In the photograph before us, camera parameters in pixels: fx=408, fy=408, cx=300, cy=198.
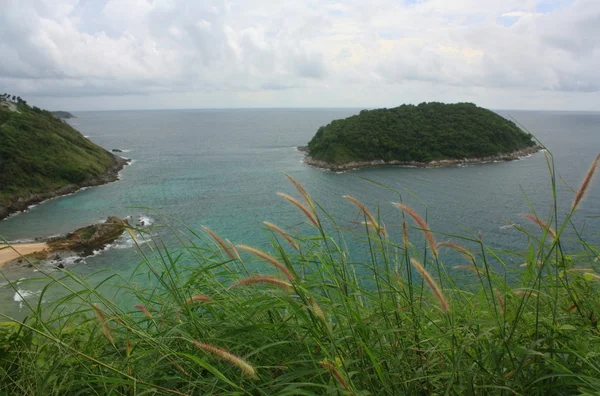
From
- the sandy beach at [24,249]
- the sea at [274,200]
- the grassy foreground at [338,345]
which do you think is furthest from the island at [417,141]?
the grassy foreground at [338,345]

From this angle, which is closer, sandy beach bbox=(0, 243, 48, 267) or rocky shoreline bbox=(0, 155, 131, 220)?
sandy beach bbox=(0, 243, 48, 267)

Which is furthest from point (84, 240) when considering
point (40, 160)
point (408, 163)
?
point (408, 163)

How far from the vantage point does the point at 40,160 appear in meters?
50.8

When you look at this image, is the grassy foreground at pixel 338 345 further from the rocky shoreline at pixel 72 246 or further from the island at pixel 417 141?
the island at pixel 417 141

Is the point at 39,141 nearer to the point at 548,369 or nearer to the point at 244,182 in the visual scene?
the point at 244,182

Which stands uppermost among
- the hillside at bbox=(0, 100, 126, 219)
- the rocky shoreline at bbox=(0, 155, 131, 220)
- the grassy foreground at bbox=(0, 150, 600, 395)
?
the grassy foreground at bbox=(0, 150, 600, 395)

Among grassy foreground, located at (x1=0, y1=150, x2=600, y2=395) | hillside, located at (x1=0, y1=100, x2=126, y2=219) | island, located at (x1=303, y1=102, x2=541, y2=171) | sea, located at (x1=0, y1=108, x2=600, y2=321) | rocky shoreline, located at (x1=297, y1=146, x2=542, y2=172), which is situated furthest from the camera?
island, located at (x1=303, y1=102, x2=541, y2=171)

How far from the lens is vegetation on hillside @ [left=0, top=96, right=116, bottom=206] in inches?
1812

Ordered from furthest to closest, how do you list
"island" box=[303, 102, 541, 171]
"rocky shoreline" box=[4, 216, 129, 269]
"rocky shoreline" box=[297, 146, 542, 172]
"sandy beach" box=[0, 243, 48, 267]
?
"island" box=[303, 102, 541, 171] → "rocky shoreline" box=[297, 146, 542, 172] → "sandy beach" box=[0, 243, 48, 267] → "rocky shoreline" box=[4, 216, 129, 269]

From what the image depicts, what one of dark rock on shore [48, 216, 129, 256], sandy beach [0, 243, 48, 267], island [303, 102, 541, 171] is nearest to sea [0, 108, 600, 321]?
dark rock on shore [48, 216, 129, 256]

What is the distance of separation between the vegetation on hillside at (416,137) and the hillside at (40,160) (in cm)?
3481

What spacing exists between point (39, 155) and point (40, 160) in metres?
2.18

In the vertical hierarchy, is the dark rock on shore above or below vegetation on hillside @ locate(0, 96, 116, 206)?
below

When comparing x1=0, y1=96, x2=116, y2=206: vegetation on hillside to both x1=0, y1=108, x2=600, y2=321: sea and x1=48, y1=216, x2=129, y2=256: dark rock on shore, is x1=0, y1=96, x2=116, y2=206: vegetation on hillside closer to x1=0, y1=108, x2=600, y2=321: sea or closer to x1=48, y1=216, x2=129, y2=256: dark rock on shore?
x1=0, y1=108, x2=600, y2=321: sea
